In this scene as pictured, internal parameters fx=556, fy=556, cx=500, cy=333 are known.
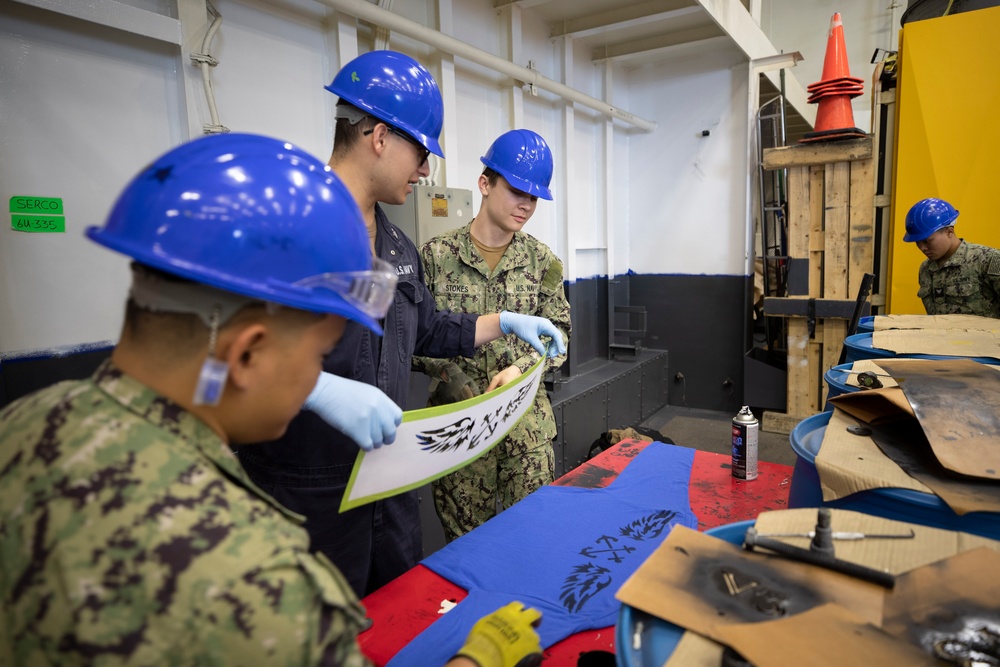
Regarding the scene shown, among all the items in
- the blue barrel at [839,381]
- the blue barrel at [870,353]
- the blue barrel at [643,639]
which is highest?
the blue barrel at [870,353]

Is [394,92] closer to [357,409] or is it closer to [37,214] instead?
[357,409]

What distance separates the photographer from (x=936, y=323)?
7.64 ft

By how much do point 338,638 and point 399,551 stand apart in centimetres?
102

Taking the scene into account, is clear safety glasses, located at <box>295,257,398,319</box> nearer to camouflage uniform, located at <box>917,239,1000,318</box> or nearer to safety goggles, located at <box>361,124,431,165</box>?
safety goggles, located at <box>361,124,431,165</box>

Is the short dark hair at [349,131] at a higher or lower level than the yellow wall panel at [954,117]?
lower

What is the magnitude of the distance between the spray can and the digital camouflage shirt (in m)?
0.69

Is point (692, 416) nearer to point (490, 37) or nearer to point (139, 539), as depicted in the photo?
point (490, 37)

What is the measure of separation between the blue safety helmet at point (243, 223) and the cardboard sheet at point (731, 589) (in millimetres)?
543

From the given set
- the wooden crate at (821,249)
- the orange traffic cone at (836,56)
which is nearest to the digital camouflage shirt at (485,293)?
the wooden crate at (821,249)

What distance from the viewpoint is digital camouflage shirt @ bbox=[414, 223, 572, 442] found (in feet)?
7.34

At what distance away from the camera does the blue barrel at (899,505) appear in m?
0.87

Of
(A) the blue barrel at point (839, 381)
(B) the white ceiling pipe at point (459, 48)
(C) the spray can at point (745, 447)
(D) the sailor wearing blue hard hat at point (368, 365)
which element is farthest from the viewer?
(B) the white ceiling pipe at point (459, 48)

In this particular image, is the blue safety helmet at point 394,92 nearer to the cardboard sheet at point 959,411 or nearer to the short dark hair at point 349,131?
the short dark hair at point 349,131

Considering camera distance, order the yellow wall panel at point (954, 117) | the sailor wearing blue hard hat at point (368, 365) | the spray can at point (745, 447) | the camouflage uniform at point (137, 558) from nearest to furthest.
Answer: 1. the camouflage uniform at point (137, 558)
2. the sailor wearing blue hard hat at point (368, 365)
3. the spray can at point (745, 447)
4. the yellow wall panel at point (954, 117)
